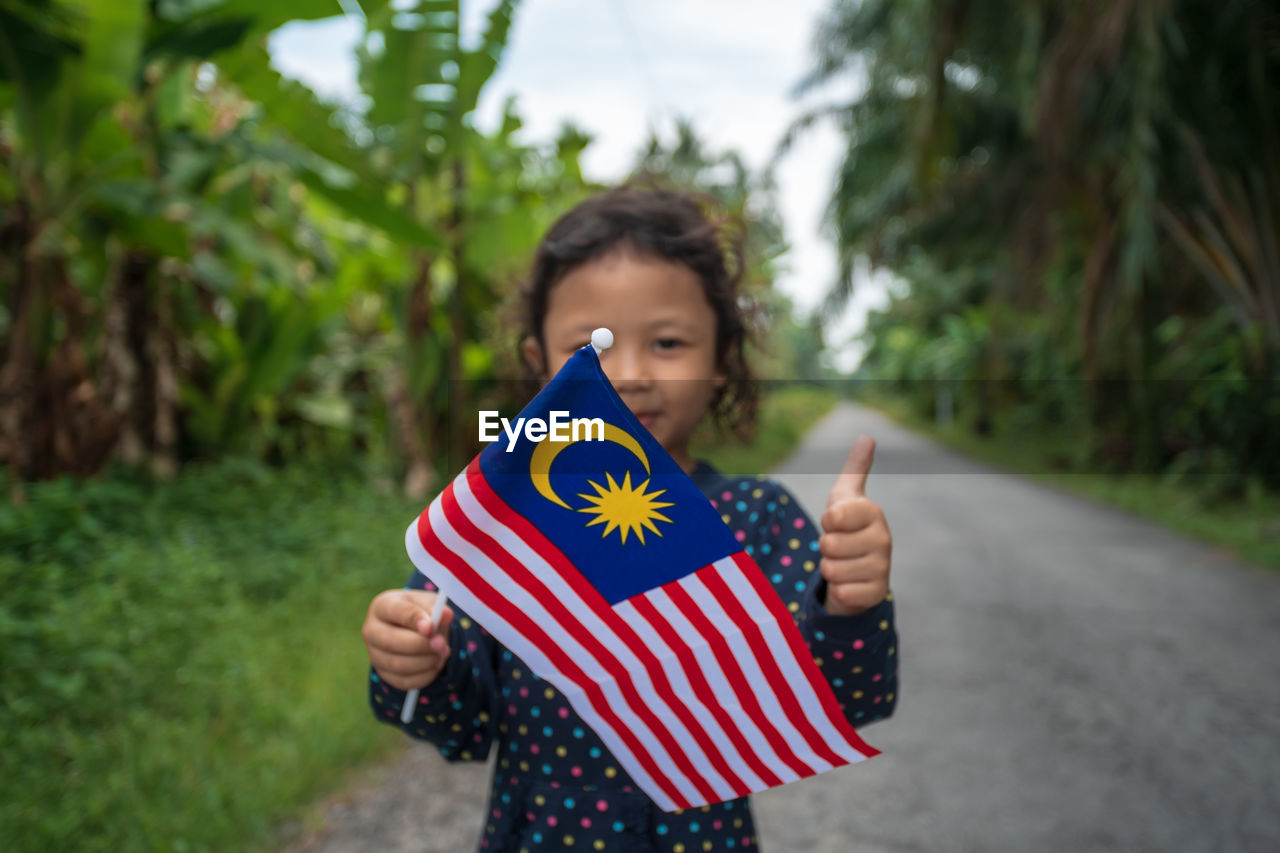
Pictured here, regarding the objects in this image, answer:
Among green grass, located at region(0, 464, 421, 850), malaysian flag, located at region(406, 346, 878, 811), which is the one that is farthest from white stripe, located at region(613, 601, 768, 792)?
green grass, located at region(0, 464, 421, 850)

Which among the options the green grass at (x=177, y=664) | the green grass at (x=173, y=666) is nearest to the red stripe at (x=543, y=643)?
the green grass at (x=177, y=664)

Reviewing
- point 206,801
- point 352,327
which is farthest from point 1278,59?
point 206,801

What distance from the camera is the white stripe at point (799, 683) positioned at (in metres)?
0.81

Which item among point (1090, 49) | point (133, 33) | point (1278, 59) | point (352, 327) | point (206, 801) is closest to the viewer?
point (206, 801)

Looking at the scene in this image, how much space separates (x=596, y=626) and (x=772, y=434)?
1192 cm

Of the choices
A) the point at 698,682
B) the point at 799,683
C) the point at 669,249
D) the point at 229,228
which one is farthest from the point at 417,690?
the point at 229,228

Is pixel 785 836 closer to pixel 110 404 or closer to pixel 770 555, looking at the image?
pixel 770 555

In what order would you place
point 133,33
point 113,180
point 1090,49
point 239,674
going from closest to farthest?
point 239,674, point 133,33, point 113,180, point 1090,49

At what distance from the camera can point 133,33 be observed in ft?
10.2

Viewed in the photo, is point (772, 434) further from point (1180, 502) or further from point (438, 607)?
point (438, 607)

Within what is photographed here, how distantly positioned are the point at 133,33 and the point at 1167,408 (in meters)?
8.31

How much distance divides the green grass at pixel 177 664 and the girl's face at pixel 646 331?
0.83 feet

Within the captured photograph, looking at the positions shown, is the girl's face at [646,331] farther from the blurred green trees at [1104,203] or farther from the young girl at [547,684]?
the blurred green trees at [1104,203]

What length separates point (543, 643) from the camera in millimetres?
863
